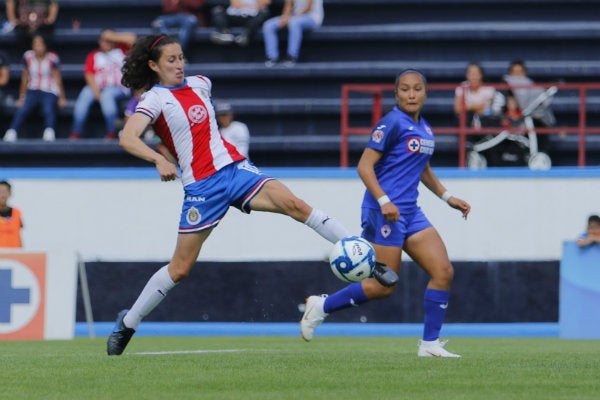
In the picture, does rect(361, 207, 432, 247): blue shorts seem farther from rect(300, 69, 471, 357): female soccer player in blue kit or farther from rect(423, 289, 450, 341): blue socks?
rect(423, 289, 450, 341): blue socks

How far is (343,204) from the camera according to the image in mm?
16516

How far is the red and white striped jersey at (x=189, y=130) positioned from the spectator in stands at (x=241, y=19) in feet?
34.7

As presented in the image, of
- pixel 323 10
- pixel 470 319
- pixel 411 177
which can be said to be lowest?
pixel 470 319

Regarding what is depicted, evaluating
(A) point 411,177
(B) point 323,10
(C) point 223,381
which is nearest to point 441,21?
(B) point 323,10

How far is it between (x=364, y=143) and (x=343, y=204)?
2043 mm

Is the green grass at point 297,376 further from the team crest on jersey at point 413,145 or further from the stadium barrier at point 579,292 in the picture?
the stadium barrier at point 579,292

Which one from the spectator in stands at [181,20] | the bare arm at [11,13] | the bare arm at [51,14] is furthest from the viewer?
the bare arm at [11,13]

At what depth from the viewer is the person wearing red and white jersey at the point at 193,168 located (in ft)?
29.8

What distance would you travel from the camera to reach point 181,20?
19766mm

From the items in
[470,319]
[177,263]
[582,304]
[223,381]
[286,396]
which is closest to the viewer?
[286,396]

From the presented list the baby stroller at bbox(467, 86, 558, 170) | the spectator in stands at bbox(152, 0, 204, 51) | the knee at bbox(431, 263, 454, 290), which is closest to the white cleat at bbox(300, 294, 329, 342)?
the knee at bbox(431, 263, 454, 290)

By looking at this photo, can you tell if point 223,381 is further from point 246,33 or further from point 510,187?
point 246,33

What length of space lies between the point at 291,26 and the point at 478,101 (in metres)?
3.38

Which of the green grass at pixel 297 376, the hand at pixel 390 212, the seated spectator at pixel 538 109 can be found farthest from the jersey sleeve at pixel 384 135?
the seated spectator at pixel 538 109
